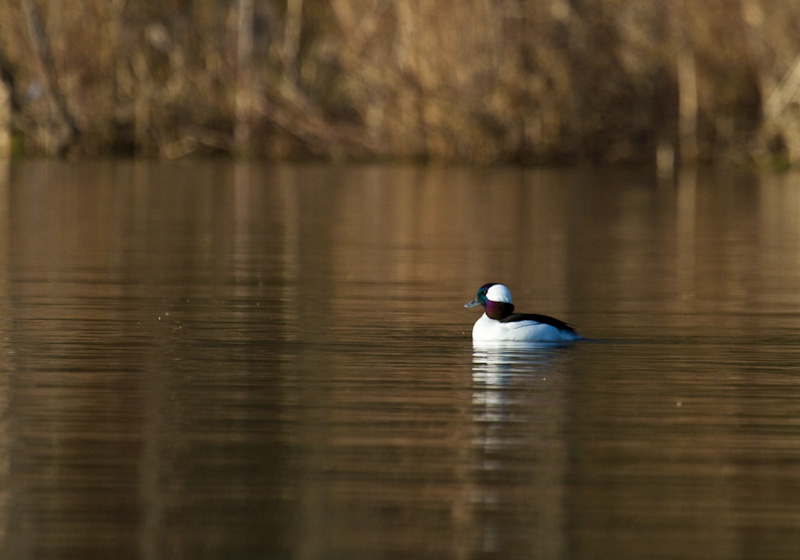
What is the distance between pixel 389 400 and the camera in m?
7.06

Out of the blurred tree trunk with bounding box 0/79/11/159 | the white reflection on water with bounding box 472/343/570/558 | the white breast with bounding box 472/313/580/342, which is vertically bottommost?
the white reflection on water with bounding box 472/343/570/558

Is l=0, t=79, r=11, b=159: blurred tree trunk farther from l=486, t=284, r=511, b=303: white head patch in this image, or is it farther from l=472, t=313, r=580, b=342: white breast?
l=472, t=313, r=580, b=342: white breast

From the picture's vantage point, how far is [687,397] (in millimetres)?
7258

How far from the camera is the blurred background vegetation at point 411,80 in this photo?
29000mm

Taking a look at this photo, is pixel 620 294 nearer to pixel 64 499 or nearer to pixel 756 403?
pixel 756 403

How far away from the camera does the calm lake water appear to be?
5000mm

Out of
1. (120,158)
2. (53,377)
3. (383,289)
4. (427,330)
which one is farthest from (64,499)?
(120,158)

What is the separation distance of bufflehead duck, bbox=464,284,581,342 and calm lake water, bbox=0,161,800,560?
116 mm

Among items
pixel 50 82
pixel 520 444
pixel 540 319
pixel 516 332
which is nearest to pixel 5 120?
pixel 50 82

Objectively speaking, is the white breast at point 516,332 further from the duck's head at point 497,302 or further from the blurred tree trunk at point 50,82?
the blurred tree trunk at point 50,82

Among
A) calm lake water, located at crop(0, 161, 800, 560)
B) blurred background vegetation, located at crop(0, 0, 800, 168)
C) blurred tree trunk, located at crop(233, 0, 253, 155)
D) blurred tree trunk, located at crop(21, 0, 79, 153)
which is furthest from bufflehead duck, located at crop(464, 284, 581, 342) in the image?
blurred tree trunk, located at crop(21, 0, 79, 153)

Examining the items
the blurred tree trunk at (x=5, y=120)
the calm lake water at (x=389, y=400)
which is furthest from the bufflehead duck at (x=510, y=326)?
the blurred tree trunk at (x=5, y=120)

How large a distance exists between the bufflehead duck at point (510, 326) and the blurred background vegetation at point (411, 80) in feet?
64.6

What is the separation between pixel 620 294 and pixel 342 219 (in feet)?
24.3
